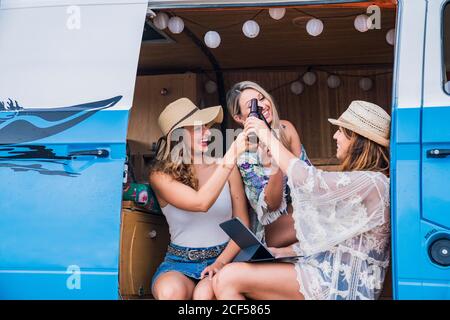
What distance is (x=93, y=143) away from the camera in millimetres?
3871

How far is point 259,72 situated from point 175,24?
167 centimetres

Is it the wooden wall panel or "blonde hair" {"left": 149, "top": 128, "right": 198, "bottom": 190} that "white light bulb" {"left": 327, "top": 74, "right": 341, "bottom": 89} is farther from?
"blonde hair" {"left": 149, "top": 128, "right": 198, "bottom": 190}

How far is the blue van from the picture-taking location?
361 centimetres

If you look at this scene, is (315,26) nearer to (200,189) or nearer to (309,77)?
(309,77)

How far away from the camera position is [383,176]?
372cm

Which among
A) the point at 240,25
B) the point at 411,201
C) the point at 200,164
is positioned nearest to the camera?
the point at 411,201

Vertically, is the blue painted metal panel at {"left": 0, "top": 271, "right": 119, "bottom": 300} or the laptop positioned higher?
→ the laptop

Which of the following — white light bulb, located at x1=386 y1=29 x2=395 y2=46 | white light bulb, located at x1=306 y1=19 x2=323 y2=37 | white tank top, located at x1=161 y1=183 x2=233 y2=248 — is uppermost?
white light bulb, located at x1=386 y1=29 x2=395 y2=46

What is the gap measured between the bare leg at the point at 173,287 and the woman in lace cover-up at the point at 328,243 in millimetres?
282

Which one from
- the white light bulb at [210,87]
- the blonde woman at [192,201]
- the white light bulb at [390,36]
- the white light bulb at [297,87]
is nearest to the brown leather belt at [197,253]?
the blonde woman at [192,201]

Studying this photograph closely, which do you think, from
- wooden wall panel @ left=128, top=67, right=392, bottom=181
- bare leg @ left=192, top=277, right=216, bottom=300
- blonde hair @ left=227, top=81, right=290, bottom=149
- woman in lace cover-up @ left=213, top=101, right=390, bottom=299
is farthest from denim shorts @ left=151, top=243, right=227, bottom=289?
wooden wall panel @ left=128, top=67, right=392, bottom=181
